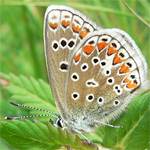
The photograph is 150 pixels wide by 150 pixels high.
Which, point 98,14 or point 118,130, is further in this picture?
point 98,14

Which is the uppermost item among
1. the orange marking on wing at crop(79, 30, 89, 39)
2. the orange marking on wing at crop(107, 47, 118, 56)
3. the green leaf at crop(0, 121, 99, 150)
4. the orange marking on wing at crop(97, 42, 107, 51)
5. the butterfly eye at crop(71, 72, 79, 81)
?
the orange marking on wing at crop(79, 30, 89, 39)

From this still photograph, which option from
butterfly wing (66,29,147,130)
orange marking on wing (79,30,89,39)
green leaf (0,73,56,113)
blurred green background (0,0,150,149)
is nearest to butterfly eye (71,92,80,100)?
butterfly wing (66,29,147,130)

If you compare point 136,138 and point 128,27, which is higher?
point 128,27

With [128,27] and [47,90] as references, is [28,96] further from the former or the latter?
[128,27]

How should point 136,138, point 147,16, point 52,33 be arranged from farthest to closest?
point 147,16 < point 52,33 < point 136,138

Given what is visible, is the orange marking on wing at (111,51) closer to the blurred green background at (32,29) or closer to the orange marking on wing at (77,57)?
the orange marking on wing at (77,57)

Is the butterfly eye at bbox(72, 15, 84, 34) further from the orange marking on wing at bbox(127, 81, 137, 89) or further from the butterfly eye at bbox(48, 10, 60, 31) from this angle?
the orange marking on wing at bbox(127, 81, 137, 89)

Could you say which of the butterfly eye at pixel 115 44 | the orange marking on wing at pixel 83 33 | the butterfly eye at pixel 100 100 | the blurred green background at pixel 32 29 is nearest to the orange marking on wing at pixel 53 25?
the orange marking on wing at pixel 83 33

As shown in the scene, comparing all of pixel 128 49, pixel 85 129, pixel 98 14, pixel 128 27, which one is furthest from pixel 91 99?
pixel 98 14

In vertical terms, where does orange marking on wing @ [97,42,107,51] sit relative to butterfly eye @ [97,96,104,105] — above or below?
above
